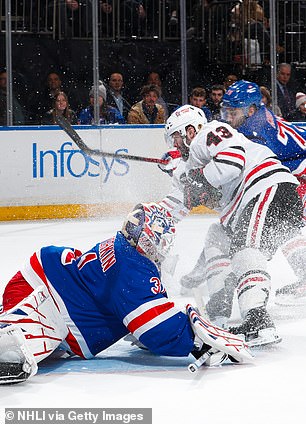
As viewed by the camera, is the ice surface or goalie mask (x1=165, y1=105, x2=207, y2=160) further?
goalie mask (x1=165, y1=105, x2=207, y2=160)

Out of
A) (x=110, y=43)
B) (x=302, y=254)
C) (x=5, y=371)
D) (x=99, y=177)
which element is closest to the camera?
(x=5, y=371)

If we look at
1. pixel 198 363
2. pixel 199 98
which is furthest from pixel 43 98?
pixel 198 363

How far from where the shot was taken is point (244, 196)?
462 cm

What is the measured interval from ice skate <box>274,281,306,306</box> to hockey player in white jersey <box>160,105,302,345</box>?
543mm

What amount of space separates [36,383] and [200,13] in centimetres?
697

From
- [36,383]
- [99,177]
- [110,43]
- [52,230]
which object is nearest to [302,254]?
[36,383]

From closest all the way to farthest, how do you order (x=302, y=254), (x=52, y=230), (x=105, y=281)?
(x=105, y=281) → (x=302, y=254) → (x=52, y=230)

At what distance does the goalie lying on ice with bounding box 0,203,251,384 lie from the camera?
3730 mm

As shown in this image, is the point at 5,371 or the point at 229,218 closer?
the point at 5,371

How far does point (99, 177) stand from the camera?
888 cm

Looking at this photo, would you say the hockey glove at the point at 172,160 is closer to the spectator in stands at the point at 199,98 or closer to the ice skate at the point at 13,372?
the ice skate at the point at 13,372

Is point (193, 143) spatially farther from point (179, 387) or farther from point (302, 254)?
point (179, 387)

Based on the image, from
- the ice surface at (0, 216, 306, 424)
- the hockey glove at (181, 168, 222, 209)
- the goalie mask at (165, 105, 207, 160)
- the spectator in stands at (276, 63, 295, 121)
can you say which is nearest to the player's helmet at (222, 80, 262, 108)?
the goalie mask at (165, 105, 207, 160)

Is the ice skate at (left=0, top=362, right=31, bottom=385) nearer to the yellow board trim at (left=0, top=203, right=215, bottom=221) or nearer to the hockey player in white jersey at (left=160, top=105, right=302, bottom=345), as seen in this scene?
the hockey player in white jersey at (left=160, top=105, right=302, bottom=345)
